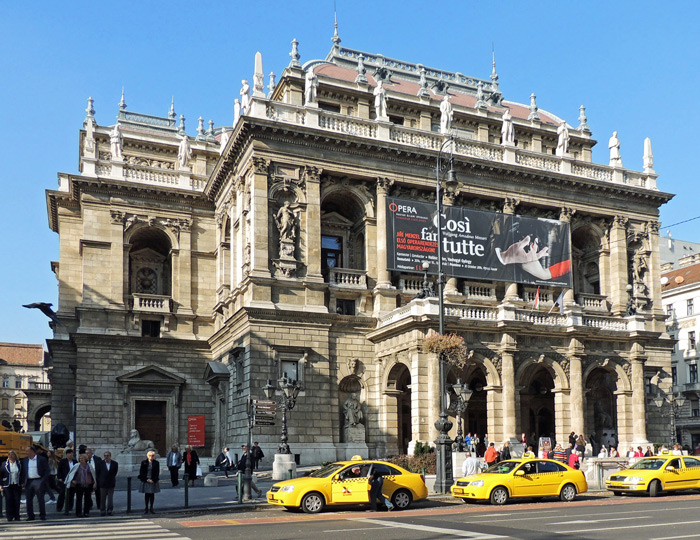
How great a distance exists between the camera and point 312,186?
139ft

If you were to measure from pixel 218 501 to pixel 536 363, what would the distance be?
21118 millimetres

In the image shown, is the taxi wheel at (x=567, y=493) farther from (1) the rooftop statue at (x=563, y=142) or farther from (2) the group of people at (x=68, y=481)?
(1) the rooftop statue at (x=563, y=142)

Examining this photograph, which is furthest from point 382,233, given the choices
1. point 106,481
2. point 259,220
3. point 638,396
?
point 106,481

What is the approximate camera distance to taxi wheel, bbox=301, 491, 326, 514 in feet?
71.5

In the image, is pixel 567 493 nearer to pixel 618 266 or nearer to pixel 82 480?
pixel 82 480

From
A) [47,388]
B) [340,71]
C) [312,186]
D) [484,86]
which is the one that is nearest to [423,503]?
[312,186]

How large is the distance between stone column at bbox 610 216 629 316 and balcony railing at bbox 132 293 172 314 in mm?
27272

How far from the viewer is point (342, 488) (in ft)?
72.6

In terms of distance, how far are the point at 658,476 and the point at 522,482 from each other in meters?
5.22

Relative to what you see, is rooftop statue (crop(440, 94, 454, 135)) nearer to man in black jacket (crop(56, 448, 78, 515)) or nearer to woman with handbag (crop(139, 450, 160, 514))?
woman with handbag (crop(139, 450, 160, 514))

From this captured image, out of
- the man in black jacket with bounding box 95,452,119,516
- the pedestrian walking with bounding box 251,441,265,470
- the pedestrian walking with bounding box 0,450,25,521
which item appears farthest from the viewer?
the pedestrian walking with bounding box 251,441,265,470

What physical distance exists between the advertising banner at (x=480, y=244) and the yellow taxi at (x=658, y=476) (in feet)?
59.6

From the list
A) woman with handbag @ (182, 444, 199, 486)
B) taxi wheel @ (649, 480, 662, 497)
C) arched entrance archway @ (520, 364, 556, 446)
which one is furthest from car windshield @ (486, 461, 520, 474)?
arched entrance archway @ (520, 364, 556, 446)

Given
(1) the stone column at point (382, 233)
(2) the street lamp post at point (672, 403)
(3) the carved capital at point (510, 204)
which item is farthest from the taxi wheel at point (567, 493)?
(3) the carved capital at point (510, 204)
